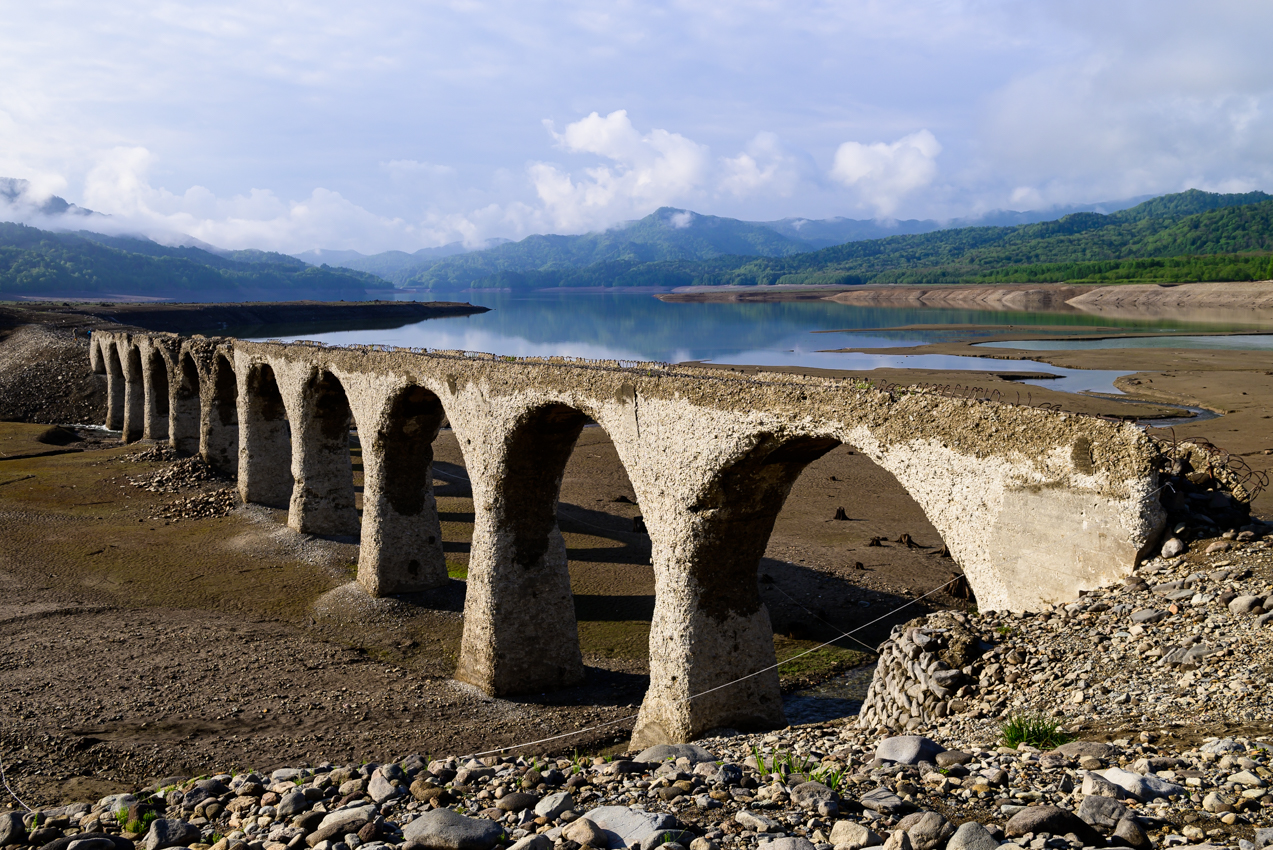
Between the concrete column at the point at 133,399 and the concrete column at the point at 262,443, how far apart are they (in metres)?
16.9

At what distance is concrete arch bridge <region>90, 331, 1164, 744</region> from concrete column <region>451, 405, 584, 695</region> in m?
0.03

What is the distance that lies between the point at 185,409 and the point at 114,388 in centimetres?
1421

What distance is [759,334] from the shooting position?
92688mm

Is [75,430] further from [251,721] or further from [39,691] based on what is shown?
[251,721]

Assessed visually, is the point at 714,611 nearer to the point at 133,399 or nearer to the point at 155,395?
the point at 155,395

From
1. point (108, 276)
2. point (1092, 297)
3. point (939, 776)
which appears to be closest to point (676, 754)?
point (939, 776)

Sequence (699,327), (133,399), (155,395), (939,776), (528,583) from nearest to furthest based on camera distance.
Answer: (939,776), (528,583), (155,395), (133,399), (699,327)

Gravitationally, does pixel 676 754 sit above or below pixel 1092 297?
below

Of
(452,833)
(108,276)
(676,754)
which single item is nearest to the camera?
(452,833)

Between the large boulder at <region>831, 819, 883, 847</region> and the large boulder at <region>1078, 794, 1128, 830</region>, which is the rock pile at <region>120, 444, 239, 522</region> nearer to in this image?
the large boulder at <region>831, 819, 883, 847</region>

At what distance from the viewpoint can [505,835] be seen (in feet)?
22.8

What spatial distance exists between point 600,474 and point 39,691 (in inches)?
846

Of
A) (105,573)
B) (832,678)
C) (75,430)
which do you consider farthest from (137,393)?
(832,678)

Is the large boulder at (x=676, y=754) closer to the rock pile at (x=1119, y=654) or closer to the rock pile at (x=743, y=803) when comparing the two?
the rock pile at (x=743, y=803)
